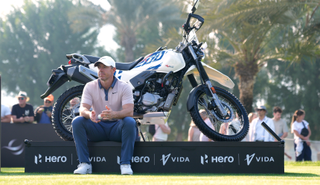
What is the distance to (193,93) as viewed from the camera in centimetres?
494

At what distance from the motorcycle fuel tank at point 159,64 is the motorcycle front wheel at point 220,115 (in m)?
0.40

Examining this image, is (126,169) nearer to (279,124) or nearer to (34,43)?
(279,124)

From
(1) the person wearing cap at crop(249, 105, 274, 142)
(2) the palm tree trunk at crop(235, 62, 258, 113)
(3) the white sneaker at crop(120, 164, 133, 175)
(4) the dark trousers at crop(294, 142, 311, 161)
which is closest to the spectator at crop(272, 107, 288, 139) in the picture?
(4) the dark trousers at crop(294, 142, 311, 161)

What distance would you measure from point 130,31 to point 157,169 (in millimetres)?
19061

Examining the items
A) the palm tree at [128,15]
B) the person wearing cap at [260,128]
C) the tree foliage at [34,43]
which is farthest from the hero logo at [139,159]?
the tree foliage at [34,43]

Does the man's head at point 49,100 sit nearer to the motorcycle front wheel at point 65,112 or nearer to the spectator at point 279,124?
the motorcycle front wheel at point 65,112

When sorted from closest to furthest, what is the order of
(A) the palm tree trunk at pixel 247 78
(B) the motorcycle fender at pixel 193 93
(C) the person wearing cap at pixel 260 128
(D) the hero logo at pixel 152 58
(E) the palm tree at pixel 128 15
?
(B) the motorcycle fender at pixel 193 93
(D) the hero logo at pixel 152 58
(C) the person wearing cap at pixel 260 128
(A) the palm tree trunk at pixel 247 78
(E) the palm tree at pixel 128 15

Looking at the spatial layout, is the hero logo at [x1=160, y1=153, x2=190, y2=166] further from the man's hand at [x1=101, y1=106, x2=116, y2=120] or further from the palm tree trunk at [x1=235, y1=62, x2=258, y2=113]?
the palm tree trunk at [x1=235, y1=62, x2=258, y2=113]

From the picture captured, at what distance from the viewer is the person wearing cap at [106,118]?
4141mm

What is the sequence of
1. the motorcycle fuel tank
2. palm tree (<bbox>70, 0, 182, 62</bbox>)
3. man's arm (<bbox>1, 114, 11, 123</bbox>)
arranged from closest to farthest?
1. the motorcycle fuel tank
2. man's arm (<bbox>1, 114, 11, 123</bbox>)
3. palm tree (<bbox>70, 0, 182, 62</bbox>)

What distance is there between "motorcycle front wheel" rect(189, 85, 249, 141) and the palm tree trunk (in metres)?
7.97

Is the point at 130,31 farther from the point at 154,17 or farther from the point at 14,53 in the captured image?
the point at 14,53

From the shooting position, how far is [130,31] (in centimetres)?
2291

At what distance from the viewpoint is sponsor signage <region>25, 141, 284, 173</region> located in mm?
4375
